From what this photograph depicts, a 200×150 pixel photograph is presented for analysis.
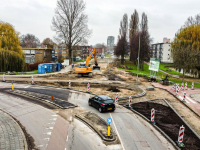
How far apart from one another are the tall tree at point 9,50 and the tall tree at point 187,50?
32900 millimetres

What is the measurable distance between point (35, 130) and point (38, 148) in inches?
86.3

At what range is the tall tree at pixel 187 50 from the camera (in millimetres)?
31453

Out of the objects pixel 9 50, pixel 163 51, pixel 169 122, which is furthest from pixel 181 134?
pixel 163 51

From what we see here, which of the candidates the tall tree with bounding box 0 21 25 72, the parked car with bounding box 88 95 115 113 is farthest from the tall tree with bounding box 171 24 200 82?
the tall tree with bounding box 0 21 25 72

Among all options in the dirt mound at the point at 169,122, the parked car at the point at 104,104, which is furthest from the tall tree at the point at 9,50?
the dirt mound at the point at 169,122

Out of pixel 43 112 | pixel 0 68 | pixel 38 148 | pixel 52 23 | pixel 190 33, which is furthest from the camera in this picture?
pixel 52 23

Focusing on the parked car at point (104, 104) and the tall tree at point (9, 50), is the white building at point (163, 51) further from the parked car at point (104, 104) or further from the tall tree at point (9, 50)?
the parked car at point (104, 104)

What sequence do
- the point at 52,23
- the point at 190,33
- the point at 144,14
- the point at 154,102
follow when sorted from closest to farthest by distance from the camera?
the point at 154,102, the point at 190,33, the point at 52,23, the point at 144,14

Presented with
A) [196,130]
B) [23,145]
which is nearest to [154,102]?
[196,130]

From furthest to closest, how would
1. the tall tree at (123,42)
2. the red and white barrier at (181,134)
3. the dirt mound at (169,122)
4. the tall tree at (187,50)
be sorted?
the tall tree at (123,42) < the tall tree at (187,50) < the dirt mound at (169,122) < the red and white barrier at (181,134)

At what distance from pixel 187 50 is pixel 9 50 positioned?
36.4 m

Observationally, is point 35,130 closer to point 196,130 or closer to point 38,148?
point 38,148

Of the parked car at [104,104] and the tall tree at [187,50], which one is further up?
the tall tree at [187,50]

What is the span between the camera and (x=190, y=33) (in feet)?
126
